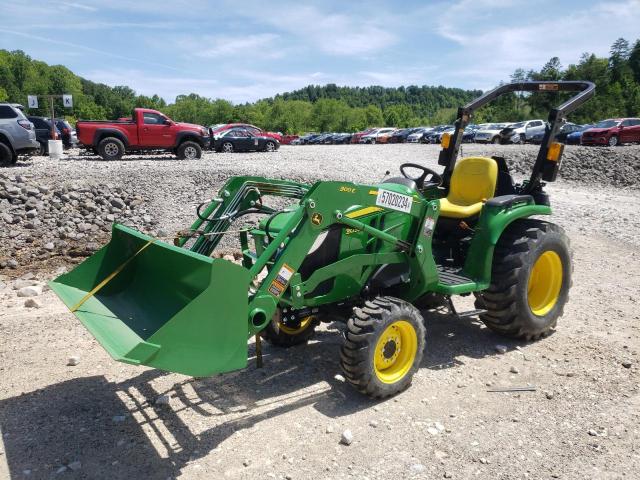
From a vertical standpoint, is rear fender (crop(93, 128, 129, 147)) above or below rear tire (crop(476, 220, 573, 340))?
above

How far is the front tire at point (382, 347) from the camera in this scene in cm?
408

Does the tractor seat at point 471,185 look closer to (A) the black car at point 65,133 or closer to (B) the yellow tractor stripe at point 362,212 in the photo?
(B) the yellow tractor stripe at point 362,212

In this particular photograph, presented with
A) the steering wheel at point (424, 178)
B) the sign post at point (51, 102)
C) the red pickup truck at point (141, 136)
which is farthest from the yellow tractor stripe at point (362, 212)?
the sign post at point (51, 102)

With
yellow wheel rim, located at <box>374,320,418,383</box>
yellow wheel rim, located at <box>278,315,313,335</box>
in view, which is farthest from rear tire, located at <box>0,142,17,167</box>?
yellow wheel rim, located at <box>374,320,418,383</box>

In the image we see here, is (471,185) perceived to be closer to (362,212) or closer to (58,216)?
(362,212)

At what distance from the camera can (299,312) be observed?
4570 millimetres

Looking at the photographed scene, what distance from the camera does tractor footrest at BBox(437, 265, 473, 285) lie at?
4.99m

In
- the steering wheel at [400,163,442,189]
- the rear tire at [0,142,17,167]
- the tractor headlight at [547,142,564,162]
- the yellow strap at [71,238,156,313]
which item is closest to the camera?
the yellow strap at [71,238,156,313]

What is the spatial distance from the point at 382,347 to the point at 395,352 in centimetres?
21

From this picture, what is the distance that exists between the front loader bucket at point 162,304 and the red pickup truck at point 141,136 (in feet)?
47.0

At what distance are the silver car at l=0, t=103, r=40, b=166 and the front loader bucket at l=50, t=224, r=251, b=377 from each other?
1283 cm

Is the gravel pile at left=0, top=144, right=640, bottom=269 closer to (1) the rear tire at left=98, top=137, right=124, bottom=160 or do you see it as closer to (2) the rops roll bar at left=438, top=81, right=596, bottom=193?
(1) the rear tire at left=98, top=137, right=124, bottom=160

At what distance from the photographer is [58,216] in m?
9.91

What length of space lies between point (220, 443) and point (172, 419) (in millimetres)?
513
